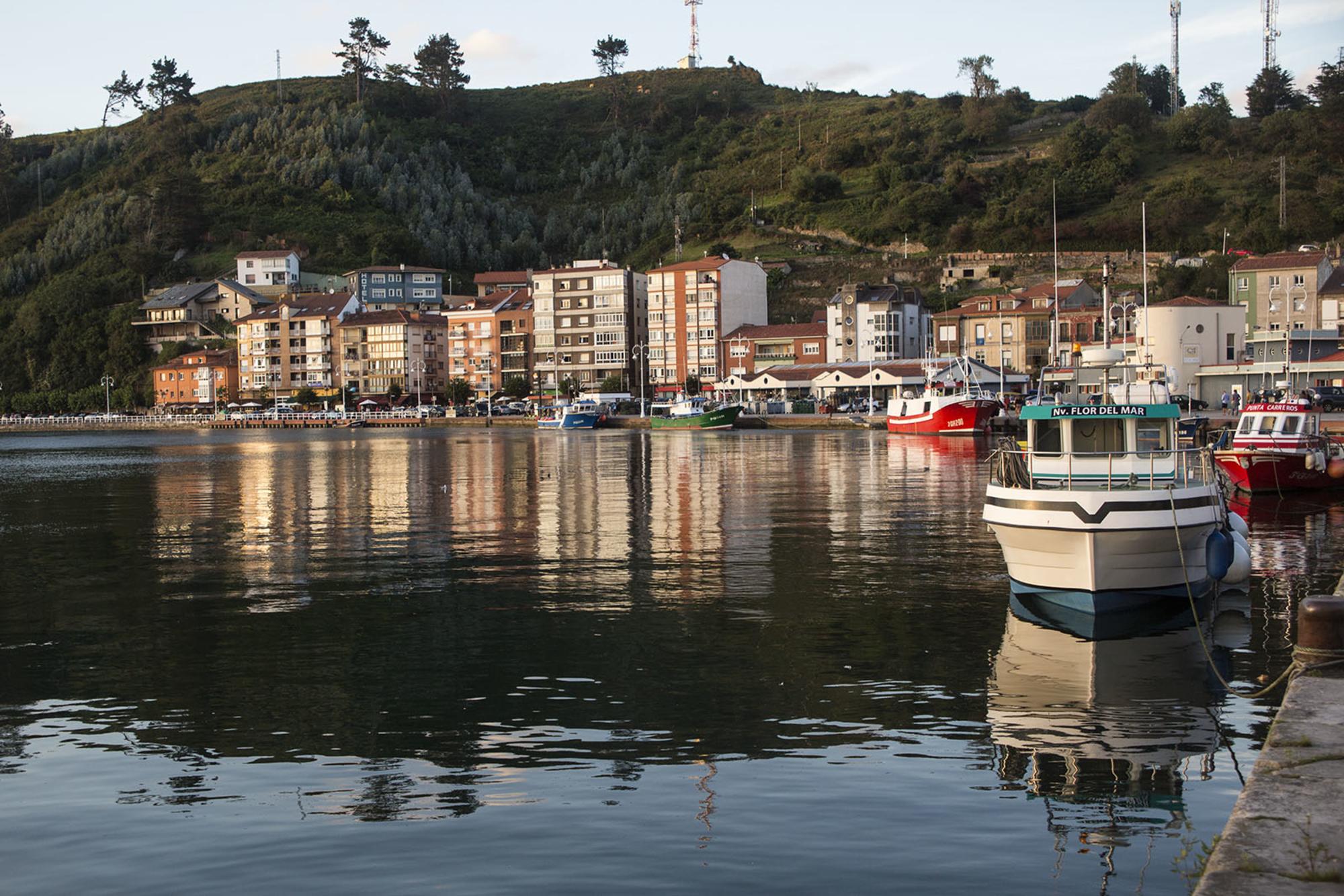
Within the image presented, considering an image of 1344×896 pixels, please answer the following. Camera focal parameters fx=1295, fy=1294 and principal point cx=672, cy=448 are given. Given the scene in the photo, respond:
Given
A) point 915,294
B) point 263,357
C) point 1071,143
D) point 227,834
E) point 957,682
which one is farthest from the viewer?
point 263,357

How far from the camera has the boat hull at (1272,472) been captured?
1489 inches

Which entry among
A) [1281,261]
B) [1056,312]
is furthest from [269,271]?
[1056,312]

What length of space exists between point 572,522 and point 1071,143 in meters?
123

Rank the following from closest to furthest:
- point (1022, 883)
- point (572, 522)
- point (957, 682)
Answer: point (1022, 883)
point (957, 682)
point (572, 522)

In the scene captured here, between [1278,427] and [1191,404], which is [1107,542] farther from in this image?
[1191,404]

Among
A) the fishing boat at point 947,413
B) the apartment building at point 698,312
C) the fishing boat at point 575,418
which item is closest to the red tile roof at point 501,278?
the apartment building at point 698,312

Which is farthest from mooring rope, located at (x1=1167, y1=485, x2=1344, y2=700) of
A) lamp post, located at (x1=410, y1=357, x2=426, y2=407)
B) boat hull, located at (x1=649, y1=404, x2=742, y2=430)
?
lamp post, located at (x1=410, y1=357, x2=426, y2=407)

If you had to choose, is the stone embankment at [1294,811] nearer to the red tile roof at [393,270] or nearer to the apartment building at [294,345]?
the apartment building at [294,345]

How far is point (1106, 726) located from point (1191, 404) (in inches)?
3193

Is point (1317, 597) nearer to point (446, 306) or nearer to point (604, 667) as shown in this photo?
point (604, 667)

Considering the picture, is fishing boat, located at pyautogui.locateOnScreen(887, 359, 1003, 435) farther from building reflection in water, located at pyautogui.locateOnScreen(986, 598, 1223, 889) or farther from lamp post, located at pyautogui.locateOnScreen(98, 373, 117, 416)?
lamp post, located at pyautogui.locateOnScreen(98, 373, 117, 416)

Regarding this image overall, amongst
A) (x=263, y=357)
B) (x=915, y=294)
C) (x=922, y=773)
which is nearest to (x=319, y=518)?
(x=922, y=773)

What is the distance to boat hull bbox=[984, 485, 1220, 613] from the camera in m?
18.5

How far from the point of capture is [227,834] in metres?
10.6
